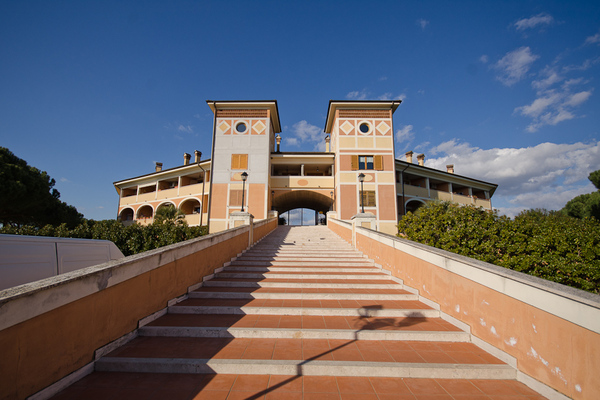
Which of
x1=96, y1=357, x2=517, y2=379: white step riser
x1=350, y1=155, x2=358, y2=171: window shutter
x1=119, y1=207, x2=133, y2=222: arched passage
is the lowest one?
x1=96, y1=357, x2=517, y2=379: white step riser

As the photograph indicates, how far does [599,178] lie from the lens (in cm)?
2258

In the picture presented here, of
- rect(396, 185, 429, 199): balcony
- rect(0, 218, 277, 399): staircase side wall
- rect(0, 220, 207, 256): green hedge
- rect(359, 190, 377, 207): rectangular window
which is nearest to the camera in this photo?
rect(0, 218, 277, 399): staircase side wall

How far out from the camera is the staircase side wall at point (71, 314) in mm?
1967

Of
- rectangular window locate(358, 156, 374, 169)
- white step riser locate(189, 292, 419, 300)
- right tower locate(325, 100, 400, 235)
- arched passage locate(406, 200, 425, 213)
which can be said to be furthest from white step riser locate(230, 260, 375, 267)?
arched passage locate(406, 200, 425, 213)

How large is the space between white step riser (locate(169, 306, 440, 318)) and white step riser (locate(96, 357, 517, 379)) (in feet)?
4.39

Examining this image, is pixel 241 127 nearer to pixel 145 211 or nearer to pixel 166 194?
pixel 166 194

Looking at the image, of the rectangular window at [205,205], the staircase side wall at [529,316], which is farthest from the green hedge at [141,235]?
the staircase side wall at [529,316]

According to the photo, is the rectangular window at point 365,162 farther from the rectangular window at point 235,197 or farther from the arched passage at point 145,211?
the arched passage at point 145,211

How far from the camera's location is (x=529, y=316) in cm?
268

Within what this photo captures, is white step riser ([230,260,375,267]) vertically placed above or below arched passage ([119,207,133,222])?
below

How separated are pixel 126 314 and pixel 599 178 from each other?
35682 mm

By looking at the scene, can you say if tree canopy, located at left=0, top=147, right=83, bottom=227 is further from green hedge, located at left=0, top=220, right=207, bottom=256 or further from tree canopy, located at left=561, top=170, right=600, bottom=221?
tree canopy, located at left=561, top=170, right=600, bottom=221

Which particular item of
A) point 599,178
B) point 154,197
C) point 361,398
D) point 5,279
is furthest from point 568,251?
point 154,197

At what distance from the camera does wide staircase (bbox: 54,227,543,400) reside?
2.51 metres
